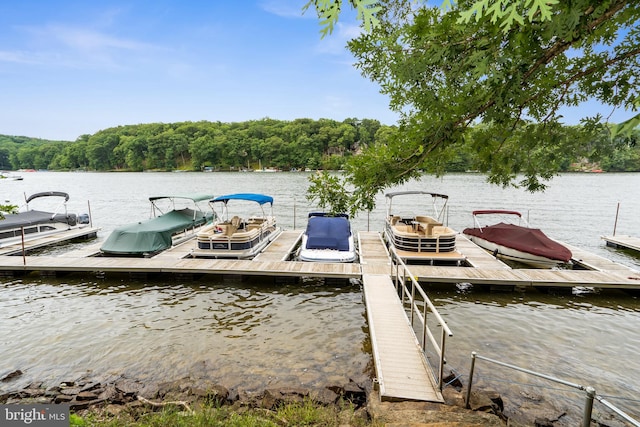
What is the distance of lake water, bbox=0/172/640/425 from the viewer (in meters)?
7.23

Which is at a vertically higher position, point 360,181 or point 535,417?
point 360,181

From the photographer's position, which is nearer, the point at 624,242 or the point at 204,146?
the point at 624,242

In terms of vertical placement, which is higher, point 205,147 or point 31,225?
point 205,147

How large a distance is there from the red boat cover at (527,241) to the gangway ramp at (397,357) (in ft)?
28.8

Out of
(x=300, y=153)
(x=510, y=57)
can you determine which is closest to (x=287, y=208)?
(x=510, y=57)

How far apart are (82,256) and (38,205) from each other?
120 feet

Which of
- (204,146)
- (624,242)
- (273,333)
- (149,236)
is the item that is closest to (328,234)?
(273,333)

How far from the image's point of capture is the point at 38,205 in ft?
137

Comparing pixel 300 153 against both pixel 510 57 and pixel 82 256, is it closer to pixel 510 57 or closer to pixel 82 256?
pixel 82 256

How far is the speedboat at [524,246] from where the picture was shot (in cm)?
1433

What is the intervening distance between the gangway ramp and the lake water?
32.6 inches

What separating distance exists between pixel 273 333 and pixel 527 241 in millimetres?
12308

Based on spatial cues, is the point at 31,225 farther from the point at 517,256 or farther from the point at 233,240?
the point at 517,256

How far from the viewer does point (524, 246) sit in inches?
590
